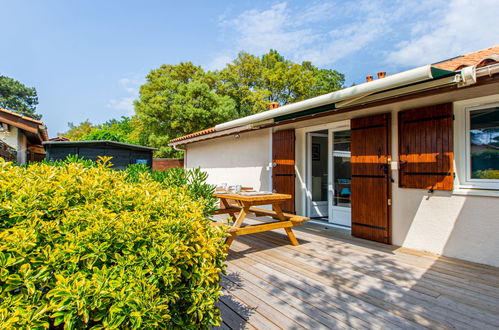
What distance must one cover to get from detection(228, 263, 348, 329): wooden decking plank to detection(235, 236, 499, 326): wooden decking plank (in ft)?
2.32

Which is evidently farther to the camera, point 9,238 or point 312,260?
point 312,260

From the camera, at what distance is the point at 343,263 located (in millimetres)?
3451

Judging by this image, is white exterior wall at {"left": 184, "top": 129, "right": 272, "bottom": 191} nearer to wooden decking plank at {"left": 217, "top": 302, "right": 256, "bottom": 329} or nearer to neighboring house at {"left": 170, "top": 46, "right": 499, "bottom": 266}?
neighboring house at {"left": 170, "top": 46, "right": 499, "bottom": 266}

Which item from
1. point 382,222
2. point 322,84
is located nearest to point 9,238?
point 382,222

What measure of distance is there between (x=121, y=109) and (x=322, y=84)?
90.9 ft

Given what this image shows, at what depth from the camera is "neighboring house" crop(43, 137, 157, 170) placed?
939 centimetres

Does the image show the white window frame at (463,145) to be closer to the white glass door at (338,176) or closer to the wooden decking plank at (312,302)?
the white glass door at (338,176)

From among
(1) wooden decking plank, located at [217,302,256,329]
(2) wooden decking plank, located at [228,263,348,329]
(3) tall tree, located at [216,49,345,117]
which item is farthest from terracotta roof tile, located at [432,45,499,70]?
(3) tall tree, located at [216,49,345,117]

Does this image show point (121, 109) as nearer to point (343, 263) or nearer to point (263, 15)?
point (263, 15)

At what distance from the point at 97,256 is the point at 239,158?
22.0 ft

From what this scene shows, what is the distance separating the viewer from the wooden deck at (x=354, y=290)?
83.8 inches

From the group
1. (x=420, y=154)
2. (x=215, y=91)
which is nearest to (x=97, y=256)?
(x=420, y=154)

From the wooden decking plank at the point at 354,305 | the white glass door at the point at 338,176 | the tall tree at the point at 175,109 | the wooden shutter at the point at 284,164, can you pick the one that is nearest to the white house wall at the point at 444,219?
the white glass door at the point at 338,176

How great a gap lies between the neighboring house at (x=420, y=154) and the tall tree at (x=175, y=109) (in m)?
14.7
